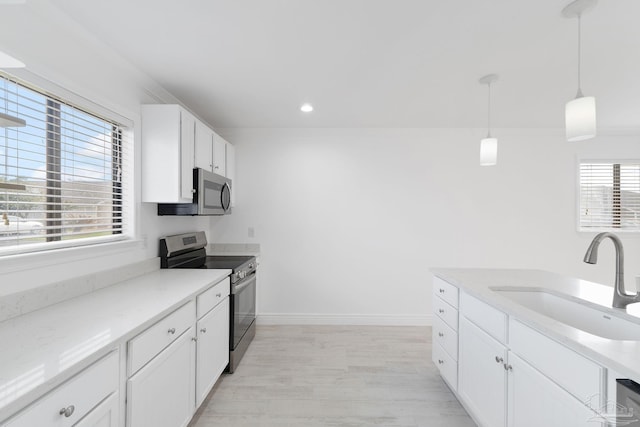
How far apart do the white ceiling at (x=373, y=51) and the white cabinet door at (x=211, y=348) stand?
1.79 m

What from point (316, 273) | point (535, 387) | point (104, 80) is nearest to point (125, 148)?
point (104, 80)

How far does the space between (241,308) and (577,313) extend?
243cm

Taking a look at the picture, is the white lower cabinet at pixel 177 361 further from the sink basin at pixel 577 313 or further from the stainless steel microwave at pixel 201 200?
the sink basin at pixel 577 313

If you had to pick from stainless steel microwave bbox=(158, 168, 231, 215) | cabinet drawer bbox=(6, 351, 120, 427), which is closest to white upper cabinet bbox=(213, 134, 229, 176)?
stainless steel microwave bbox=(158, 168, 231, 215)

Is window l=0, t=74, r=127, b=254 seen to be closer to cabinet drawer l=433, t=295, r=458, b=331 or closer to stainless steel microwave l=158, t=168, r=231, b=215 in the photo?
stainless steel microwave l=158, t=168, r=231, b=215

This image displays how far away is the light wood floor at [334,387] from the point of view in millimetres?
1951

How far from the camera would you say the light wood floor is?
6.40 ft

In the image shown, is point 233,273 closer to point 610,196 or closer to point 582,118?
point 582,118

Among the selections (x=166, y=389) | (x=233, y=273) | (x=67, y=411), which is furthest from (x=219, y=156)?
(x=67, y=411)

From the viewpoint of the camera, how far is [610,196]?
144 inches

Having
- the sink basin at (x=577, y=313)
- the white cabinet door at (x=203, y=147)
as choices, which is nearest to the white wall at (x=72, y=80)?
the white cabinet door at (x=203, y=147)

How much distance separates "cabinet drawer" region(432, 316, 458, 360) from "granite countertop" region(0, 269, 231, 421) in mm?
1794

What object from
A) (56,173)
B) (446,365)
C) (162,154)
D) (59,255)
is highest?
(162,154)

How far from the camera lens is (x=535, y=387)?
127cm
